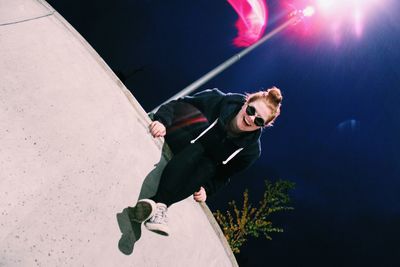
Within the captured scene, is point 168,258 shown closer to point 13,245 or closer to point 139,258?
point 139,258

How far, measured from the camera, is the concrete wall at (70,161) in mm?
1959

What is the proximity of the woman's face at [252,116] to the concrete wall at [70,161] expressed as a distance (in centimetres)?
120

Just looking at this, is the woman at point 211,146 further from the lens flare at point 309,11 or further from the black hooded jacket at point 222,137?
the lens flare at point 309,11

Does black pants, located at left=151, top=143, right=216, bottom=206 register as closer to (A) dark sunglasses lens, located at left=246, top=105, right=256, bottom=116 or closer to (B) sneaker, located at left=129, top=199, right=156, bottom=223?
(B) sneaker, located at left=129, top=199, right=156, bottom=223

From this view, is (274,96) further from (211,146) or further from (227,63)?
(227,63)

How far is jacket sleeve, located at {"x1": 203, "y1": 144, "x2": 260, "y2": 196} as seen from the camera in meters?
3.35

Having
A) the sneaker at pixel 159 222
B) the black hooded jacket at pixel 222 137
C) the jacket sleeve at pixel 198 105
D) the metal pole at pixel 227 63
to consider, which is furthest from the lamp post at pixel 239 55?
the sneaker at pixel 159 222

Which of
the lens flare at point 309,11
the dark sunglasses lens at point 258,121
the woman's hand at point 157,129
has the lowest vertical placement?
the dark sunglasses lens at point 258,121

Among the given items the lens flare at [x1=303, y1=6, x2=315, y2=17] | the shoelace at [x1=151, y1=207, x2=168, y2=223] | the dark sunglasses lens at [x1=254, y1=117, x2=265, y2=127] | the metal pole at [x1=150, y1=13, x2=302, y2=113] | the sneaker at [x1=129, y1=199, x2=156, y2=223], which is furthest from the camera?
the lens flare at [x1=303, y1=6, x2=315, y2=17]

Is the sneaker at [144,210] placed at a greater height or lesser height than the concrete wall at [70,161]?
lesser

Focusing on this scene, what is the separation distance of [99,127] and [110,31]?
10062mm

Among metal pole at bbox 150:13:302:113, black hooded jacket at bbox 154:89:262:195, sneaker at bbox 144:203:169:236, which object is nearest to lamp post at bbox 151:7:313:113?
metal pole at bbox 150:13:302:113

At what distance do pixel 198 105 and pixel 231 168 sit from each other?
933 mm

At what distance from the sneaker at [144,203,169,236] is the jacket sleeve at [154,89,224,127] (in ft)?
3.52
